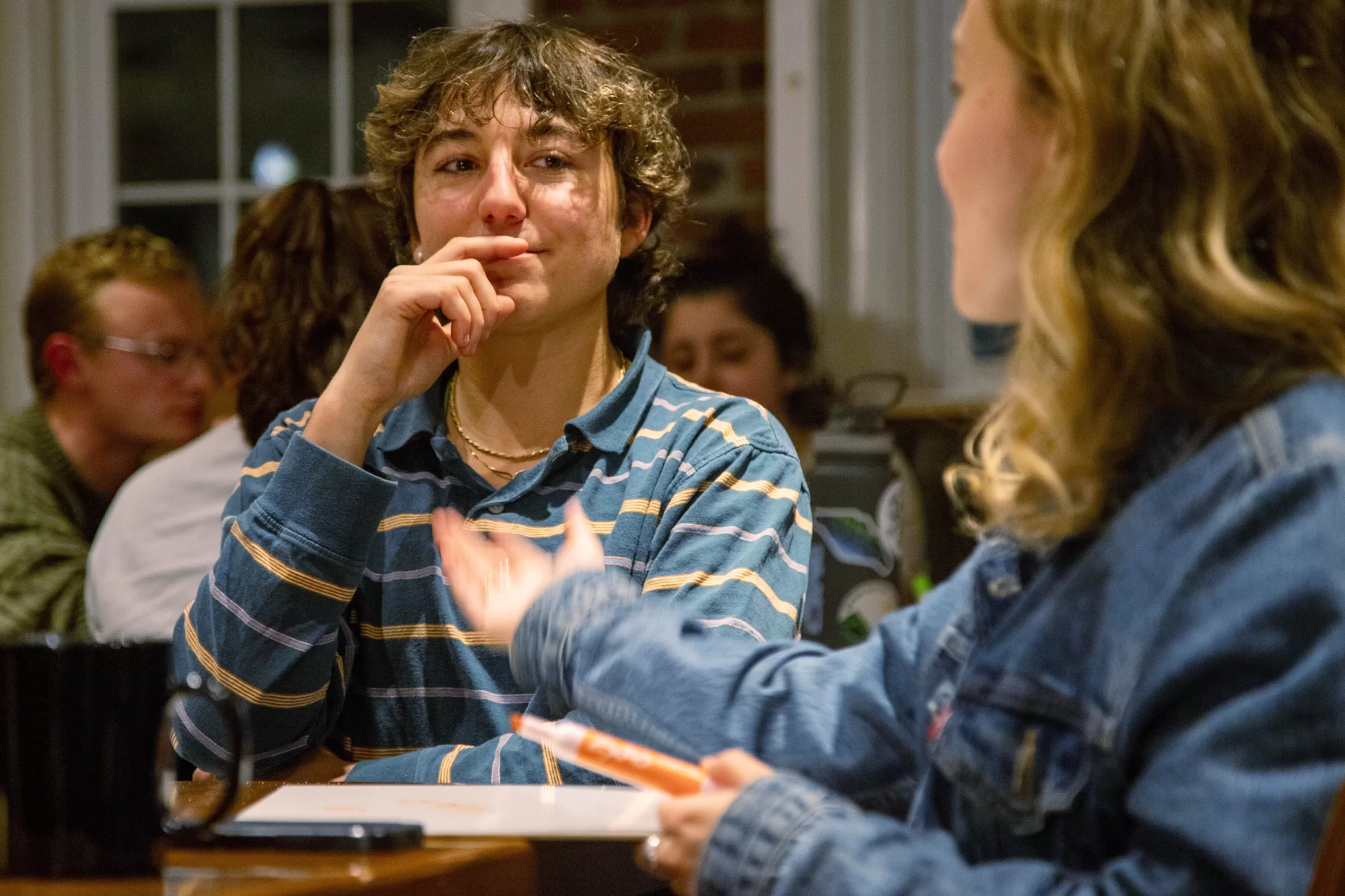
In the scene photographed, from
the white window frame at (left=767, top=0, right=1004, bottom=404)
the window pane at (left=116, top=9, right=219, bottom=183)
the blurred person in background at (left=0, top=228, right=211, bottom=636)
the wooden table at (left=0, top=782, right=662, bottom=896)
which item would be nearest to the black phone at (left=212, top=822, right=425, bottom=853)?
the wooden table at (left=0, top=782, right=662, bottom=896)

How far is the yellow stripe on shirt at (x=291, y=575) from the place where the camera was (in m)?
1.15

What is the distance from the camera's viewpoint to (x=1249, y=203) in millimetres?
653

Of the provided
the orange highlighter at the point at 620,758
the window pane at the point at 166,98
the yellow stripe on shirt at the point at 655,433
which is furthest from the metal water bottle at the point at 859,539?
the window pane at the point at 166,98

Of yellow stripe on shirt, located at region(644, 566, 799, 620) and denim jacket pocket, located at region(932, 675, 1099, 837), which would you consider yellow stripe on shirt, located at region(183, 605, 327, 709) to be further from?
denim jacket pocket, located at region(932, 675, 1099, 837)

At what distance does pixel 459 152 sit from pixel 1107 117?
32.2 inches

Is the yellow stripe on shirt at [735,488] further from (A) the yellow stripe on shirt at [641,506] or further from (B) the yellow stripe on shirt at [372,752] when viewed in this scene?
(B) the yellow stripe on shirt at [372,752]

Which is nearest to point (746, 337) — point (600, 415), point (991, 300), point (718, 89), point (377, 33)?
point (718, 89)

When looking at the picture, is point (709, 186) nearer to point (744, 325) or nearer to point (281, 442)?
point (744, 325)

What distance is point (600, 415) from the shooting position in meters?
1.32

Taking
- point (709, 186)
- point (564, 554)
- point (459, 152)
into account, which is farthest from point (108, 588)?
point (709, 186)

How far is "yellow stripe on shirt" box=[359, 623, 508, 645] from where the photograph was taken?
1.25m

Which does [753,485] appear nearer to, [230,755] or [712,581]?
[712,581]

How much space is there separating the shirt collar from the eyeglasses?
1304mm

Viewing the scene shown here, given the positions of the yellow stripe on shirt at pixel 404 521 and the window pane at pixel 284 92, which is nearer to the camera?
the yellow stripe on shirt at pixel 404 521
